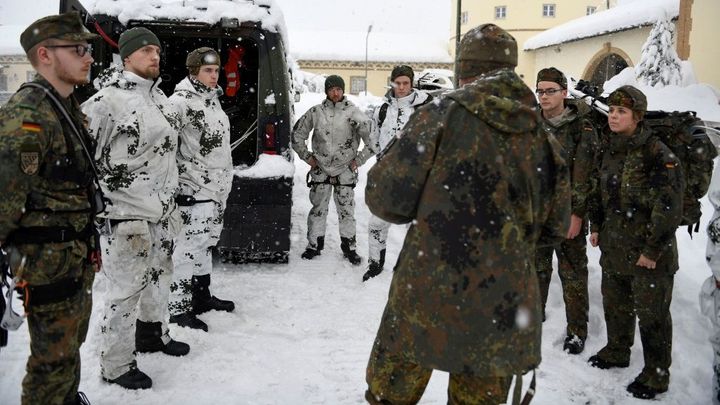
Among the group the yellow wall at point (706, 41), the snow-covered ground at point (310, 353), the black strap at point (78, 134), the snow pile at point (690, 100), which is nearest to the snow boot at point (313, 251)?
the snow-covered ground at point (310, 353)

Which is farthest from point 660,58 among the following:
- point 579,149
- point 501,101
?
point 501,101

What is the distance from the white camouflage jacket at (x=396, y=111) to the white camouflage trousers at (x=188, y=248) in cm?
215

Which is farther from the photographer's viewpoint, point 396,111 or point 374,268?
point 396,111

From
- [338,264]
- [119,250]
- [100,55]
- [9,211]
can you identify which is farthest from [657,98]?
[9,211]

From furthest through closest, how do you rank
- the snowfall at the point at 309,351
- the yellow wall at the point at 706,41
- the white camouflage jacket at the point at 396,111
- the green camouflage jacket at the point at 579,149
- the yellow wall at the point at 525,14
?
1. the yellow wall at the point at 525,14
2. the yellow wall at the point at 706,41
3. the white camouflage jacket at the point at 396,111
4. the green camouflage jacket at the point at 579,149
5. the snowfall at the point at 309,351

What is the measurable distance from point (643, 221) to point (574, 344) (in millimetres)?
1077

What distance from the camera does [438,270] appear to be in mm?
2002

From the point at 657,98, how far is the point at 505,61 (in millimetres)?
9175

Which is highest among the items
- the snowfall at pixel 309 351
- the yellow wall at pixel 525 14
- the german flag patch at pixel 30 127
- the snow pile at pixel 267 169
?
the yellow wall at pixel 525 14

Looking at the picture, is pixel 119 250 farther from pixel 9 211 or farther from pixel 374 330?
pixel 374 330

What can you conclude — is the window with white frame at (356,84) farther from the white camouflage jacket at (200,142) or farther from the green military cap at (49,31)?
the green military cap at (49,31)

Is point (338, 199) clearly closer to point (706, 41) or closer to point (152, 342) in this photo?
point (152, 342)

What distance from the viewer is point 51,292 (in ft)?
7.78

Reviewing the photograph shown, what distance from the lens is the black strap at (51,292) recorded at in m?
2.33
